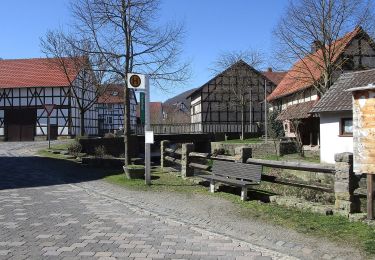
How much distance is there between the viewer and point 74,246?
255 inches

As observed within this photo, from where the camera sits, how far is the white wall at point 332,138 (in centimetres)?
2375

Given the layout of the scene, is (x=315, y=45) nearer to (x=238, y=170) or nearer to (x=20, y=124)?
(x=238, y=170)

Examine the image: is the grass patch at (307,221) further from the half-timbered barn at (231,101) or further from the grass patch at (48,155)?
the half-timbered barn at (231,101)

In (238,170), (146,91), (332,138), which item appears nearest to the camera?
(238,170)

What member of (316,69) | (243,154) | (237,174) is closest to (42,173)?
(243,154)

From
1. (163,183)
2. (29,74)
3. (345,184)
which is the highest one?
(29,74)

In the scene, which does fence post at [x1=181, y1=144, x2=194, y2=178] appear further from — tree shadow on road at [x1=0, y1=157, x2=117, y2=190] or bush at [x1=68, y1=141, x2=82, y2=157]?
bush at [x1=68, y1=141, x2=82, y2=157]

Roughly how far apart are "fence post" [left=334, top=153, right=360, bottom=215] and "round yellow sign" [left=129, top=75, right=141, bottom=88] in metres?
6.79

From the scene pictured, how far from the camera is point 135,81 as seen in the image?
13.4 metres

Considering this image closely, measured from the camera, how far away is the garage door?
43.4 m

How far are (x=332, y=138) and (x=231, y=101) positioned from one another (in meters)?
25.2

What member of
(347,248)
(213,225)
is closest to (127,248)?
(213,225)

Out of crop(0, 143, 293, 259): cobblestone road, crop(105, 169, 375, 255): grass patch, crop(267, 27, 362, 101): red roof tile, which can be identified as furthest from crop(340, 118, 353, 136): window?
crop(0, 143, 293, 259): cobblestone road

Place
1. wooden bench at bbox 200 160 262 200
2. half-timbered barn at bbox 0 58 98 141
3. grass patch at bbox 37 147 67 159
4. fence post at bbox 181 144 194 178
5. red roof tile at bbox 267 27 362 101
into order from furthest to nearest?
1. half-timbered barn at bbox 0 58 98 141
2. red roof tile at bbox 267 27 362 101
3. grass patch at bbox 37 147 67 159
4. fence post at bbox 181 144 194 178
5. wooden bench at bbox 200 160 262 200
